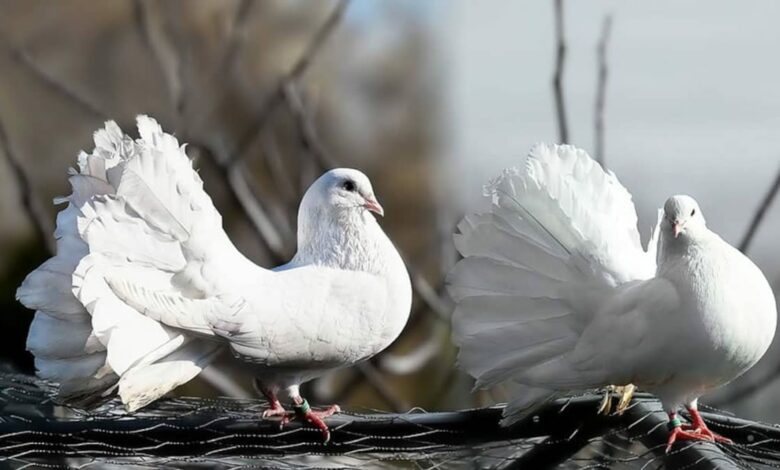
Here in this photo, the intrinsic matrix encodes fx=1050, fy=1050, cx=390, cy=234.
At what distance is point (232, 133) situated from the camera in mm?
2596

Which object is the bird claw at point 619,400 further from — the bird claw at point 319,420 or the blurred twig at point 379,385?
the blurred twig at point 379,385

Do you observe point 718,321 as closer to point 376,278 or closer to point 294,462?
point 376,278

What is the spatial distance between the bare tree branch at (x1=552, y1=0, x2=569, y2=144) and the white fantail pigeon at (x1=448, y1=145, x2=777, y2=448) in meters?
0.46

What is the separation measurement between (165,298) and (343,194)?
23 centimetres

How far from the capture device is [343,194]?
1056 mm

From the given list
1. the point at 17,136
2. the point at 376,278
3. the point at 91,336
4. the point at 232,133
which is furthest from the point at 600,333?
the point at 17,136

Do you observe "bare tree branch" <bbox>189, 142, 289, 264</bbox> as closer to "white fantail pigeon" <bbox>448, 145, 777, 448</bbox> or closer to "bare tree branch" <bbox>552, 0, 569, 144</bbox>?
"bare tree branch" <bbox>552, 0, 569, 144</bbox>

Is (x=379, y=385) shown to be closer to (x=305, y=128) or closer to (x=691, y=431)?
(x=305, y=128)

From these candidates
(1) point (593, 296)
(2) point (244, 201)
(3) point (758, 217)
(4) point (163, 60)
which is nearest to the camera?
(1) point (593, 296)

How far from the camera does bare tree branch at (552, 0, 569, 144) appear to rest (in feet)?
4.85

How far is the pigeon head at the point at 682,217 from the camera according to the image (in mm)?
946

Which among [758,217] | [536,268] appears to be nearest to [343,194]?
[536,268]

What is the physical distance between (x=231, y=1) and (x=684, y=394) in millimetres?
1860

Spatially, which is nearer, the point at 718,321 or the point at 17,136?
the point at 718,321
